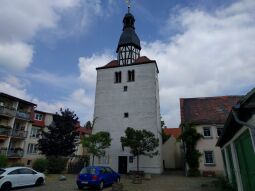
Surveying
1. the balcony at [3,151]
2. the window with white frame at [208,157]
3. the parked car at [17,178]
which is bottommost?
the parked car at [17,178]

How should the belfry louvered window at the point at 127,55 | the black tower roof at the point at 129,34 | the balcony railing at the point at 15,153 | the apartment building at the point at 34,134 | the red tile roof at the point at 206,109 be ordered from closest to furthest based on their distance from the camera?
the red tile roof at the point at 206,109
the balcony railing at the point at 15,153
the belfry louvered window at the point at 127,55
the apartment building at the point at 34,134
the black tower roof at the point at 129,34

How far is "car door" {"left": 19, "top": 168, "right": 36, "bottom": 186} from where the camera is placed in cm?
1379

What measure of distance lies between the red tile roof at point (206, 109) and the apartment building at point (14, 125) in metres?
24.7

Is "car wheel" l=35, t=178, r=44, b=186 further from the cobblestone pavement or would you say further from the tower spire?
the tower spire

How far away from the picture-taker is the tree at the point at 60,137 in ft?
93.1

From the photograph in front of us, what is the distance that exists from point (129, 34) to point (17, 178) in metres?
28.1

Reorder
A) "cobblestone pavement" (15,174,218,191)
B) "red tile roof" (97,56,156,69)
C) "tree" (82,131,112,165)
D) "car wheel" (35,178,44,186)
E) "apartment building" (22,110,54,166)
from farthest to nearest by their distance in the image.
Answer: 1. "apartment building" (22,110,54,166)
2. "red tile roof" (97,56,156,69)
3. "tree" (82,131,112,165)
4. "car wheel" (35,178,44,186)
5. "cobblestone pavement" (15,174,218,191)

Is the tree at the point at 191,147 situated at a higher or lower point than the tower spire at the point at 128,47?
lower

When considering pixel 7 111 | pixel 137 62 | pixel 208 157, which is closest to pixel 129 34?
pixel 137 62

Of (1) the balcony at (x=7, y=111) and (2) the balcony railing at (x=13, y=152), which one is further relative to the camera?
(1) the balcony at (x=7, y=111)

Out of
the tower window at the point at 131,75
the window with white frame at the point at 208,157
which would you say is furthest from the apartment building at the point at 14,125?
the window with white frame at the point at 208,157

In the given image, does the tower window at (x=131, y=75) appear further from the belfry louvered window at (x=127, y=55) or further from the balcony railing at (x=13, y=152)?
the balcony railing at (x=13, y=152)

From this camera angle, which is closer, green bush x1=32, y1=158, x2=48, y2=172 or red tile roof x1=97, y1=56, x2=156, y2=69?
green bush x1=32, y1=158, x2=48, y2=172

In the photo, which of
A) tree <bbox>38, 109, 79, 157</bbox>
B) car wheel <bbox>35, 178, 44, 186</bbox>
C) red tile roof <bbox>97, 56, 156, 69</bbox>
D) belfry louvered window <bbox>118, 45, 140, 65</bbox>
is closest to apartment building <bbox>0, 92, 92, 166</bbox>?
tree <bbox>38, 109, 79, 157</bbox>
